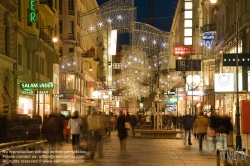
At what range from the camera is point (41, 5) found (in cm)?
4625

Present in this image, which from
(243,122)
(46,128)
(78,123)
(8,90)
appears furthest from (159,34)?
(243,122)

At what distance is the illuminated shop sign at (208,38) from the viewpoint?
54.0m

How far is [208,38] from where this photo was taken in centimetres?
5412

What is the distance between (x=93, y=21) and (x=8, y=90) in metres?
13.0

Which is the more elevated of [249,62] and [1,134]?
[249,62]

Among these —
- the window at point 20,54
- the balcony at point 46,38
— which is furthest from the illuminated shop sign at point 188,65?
the window at point 20,54

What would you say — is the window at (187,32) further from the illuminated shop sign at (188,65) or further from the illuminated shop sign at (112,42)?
the illuminated shop sign at (188,65)

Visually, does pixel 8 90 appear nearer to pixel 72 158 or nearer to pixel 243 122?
pixel 72 158

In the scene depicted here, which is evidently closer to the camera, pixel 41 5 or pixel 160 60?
pixel 41 5

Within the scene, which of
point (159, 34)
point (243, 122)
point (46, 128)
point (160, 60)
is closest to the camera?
point (243, 122)

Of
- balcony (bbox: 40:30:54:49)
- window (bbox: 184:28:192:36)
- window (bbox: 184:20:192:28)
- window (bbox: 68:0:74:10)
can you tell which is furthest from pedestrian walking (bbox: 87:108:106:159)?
window (bbox: 184:20:192:28)

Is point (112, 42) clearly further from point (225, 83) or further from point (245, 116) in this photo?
point (245, 116)

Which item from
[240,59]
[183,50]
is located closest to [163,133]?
[240,59]

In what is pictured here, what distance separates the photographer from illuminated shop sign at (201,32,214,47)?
54031 millimetres
